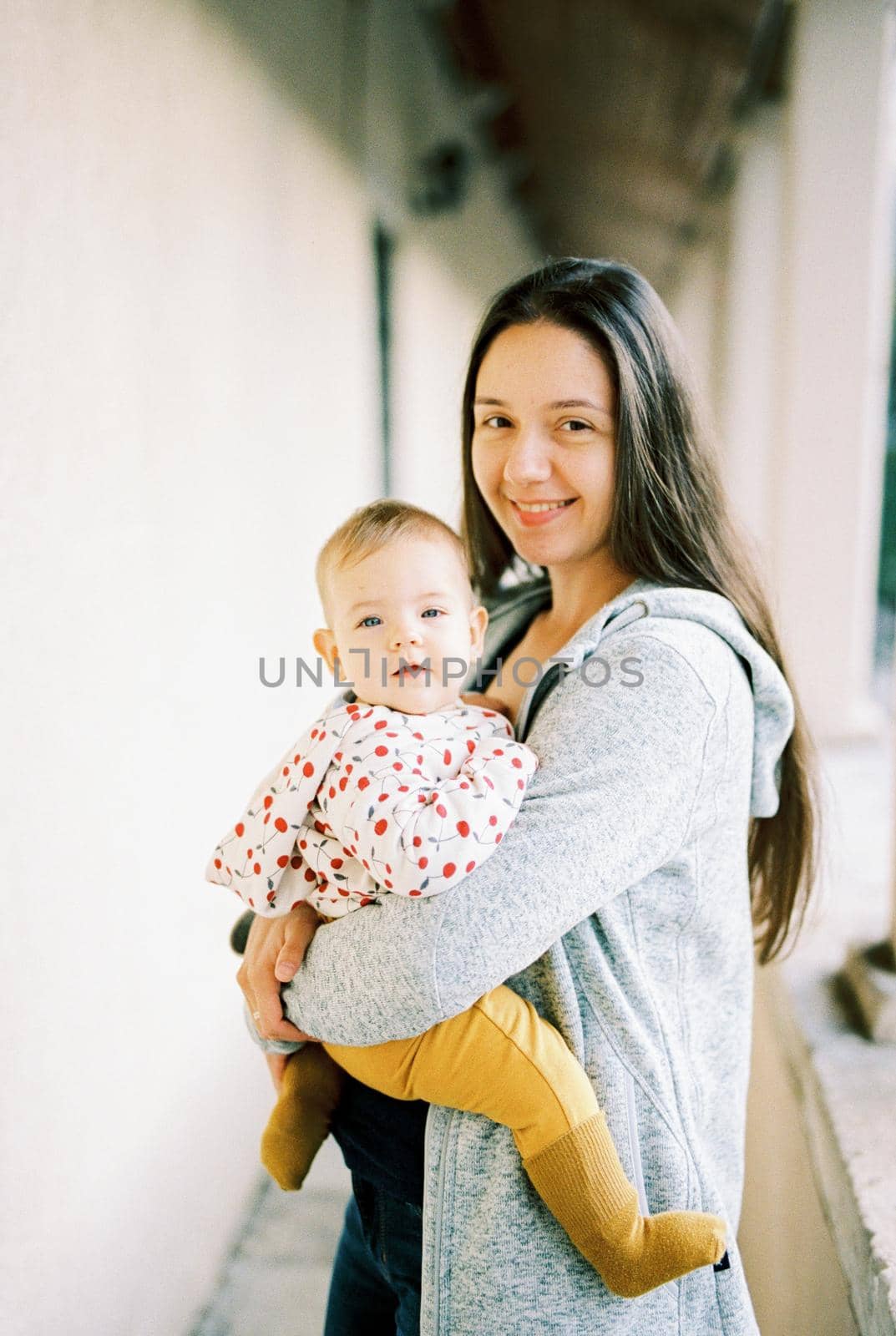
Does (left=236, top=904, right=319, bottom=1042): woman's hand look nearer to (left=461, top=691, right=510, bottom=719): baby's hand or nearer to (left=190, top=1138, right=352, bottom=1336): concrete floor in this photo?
(left=461, top=691, right=510, bottom=719): baby's hand

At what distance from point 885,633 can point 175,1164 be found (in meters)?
5.62

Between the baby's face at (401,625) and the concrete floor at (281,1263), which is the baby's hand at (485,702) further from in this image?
the concrete floor at (281,1263)

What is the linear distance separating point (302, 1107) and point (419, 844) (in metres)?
0.48

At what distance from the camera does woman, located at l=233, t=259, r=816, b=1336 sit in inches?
37.7

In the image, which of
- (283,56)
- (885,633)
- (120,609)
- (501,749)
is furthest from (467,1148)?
(885,633)

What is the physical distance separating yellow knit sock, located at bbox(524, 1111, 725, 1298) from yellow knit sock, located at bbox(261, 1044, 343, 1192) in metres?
0.31

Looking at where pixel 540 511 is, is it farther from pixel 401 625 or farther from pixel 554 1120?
pixel 554 1120

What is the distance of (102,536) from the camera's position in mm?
1528

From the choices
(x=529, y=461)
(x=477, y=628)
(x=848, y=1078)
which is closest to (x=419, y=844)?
(x=477, y=628)

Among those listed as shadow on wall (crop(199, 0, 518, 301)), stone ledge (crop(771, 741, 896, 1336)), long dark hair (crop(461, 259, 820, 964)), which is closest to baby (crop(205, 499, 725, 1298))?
long dark hair (crop(461, 259, 820, 964))

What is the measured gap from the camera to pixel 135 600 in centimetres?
166

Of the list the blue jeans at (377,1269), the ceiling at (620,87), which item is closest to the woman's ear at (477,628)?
the blue jeans at (377,1269)

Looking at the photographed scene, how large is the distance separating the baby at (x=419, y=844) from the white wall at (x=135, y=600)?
0.40 m

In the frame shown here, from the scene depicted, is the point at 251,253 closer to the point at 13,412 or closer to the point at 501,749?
the point at 13,412
